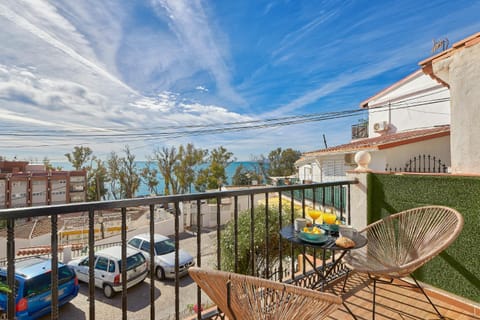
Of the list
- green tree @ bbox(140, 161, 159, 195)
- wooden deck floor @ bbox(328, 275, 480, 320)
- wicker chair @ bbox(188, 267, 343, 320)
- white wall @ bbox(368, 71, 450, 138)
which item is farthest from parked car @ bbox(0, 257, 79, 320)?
green tree @ bbox(140, 161, 159, 195)

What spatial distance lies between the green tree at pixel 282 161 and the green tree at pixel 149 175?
38.0 feet

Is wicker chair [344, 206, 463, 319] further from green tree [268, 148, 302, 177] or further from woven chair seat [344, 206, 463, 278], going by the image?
green tree [268, 148, 302, 177]

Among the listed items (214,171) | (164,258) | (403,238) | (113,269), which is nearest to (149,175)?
(214,171)

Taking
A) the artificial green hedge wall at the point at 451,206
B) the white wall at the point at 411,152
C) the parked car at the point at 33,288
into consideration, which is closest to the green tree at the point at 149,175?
the parked car at the point at 33,288

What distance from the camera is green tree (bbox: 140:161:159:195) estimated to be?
63.4 ft

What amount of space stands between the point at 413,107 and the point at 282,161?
608 inches

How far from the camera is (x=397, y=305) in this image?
5.73ft

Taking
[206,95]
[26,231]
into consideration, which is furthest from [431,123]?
[26,231]

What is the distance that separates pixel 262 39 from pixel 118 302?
29.8 feet

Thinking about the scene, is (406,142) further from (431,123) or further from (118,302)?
(118,302)

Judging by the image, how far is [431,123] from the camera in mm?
8406

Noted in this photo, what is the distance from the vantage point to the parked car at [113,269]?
6216 mm

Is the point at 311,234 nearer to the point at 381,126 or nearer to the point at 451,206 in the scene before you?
the point at 451,206

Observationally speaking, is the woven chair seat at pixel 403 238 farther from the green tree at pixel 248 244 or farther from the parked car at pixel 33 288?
the parked car at pixel 33 288
